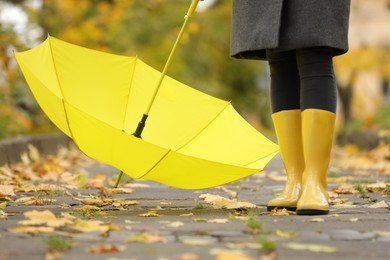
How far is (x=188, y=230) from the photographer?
123 inches

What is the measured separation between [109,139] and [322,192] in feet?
3.31

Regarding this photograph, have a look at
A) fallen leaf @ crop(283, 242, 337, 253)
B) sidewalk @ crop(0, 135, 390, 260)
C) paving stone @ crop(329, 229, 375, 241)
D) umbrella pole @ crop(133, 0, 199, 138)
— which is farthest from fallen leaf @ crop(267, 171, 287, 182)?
fallen leaf @ crop(283, 242, 337, 253)

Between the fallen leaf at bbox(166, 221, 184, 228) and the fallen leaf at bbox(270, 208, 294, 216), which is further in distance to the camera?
the fallen leaf at bbox(270, 208, 294, 216)

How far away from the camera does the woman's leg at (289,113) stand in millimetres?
3900

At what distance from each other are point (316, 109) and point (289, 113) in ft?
0.87

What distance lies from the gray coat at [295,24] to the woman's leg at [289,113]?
18 centimetres

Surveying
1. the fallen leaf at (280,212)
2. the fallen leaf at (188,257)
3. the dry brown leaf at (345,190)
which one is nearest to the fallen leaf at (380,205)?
the fallen leaf at (280,212)

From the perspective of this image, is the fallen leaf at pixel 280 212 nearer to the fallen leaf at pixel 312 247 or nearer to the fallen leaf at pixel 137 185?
the fallen leaf at pixel 312 247

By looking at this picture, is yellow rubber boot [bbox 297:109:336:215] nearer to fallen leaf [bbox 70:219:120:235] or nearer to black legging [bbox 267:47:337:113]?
black legging [bbox 267:47:337:113]

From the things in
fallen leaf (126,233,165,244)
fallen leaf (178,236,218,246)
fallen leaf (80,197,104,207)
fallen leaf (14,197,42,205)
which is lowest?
fallen leaf (178,236,218,246)

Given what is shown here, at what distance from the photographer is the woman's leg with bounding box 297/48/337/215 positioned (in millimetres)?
3676

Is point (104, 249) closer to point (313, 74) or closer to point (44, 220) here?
point (44, 220)

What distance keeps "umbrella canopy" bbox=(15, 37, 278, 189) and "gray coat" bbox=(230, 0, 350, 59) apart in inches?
23.9

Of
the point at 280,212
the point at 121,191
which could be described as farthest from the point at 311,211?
the point at 121,191
